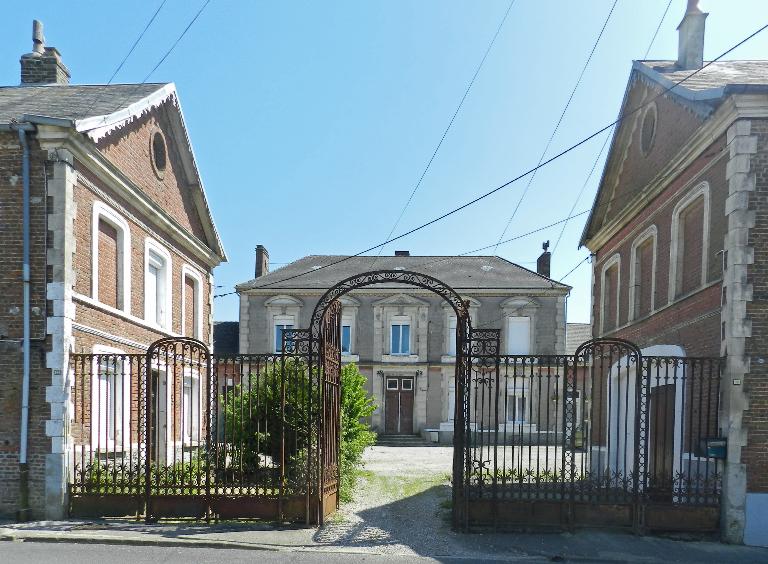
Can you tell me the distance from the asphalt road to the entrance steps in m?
16.9

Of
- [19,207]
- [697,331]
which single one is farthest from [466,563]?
[19,207]

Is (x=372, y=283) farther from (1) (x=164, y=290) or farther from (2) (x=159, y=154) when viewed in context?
(2) (x=159, y=154)

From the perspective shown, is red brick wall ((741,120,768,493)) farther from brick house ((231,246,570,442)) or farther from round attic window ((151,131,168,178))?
brick house ((231,246,570,442))

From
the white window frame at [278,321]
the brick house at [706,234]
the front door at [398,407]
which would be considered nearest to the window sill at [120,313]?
the brick house at [706,234]

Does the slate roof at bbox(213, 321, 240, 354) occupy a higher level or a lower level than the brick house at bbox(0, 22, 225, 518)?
lower

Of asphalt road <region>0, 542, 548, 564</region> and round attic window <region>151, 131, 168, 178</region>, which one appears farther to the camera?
round attic window <region>151, 131, 168, 178</region>

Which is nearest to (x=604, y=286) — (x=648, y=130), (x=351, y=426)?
(x=648, y=130)

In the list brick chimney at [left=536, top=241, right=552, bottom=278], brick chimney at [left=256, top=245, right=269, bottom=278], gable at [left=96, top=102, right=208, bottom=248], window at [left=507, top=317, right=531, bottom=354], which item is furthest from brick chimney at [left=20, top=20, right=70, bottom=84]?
brick chimney at [left=536, top=241, right=552, bottom=278]

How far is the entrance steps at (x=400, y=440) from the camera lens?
23766 millimetres

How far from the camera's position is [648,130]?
11570mm

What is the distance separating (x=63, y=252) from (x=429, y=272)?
20059mm

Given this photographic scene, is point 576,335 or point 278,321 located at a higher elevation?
point 278,321

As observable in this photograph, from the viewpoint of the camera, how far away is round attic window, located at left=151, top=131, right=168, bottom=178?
39.8 ft

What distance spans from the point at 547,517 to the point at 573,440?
4.61 ft
